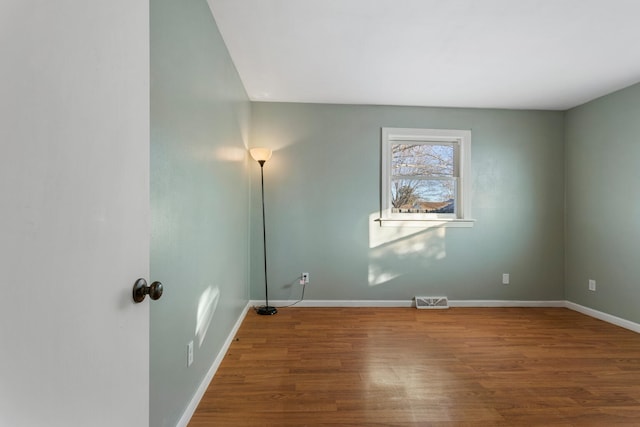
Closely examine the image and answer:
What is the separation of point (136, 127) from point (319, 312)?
9.98 feet

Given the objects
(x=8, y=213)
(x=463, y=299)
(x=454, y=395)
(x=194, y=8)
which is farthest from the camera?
(x=463, y=299)

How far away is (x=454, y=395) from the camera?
6.23 feet

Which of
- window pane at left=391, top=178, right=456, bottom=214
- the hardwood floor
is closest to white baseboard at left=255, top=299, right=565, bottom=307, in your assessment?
the hardwood floor

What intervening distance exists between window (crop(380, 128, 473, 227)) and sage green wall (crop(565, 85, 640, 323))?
4.00 ft

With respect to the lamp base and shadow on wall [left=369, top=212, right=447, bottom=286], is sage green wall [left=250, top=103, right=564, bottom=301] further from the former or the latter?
the lamp base

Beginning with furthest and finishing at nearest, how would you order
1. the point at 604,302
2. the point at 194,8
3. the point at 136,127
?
the point at 604,302 < the point at 194,8 < the point at 136,127

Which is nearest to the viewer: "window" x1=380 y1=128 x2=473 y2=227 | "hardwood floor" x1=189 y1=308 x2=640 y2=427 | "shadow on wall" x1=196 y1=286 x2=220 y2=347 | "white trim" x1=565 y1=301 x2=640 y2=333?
"hardwood floor" x1=189 y1=308 x2=640 y2=427

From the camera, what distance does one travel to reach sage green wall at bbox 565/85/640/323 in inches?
119

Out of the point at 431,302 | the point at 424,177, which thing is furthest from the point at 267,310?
the point at 424,177

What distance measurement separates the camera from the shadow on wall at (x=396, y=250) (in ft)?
12.2

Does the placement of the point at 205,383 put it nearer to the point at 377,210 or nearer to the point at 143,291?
the point at 143,291

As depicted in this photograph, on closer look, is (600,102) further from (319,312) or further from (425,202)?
(319,312)

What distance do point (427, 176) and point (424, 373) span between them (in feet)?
7.74

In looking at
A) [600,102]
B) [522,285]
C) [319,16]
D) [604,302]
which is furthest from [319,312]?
[600,102]
